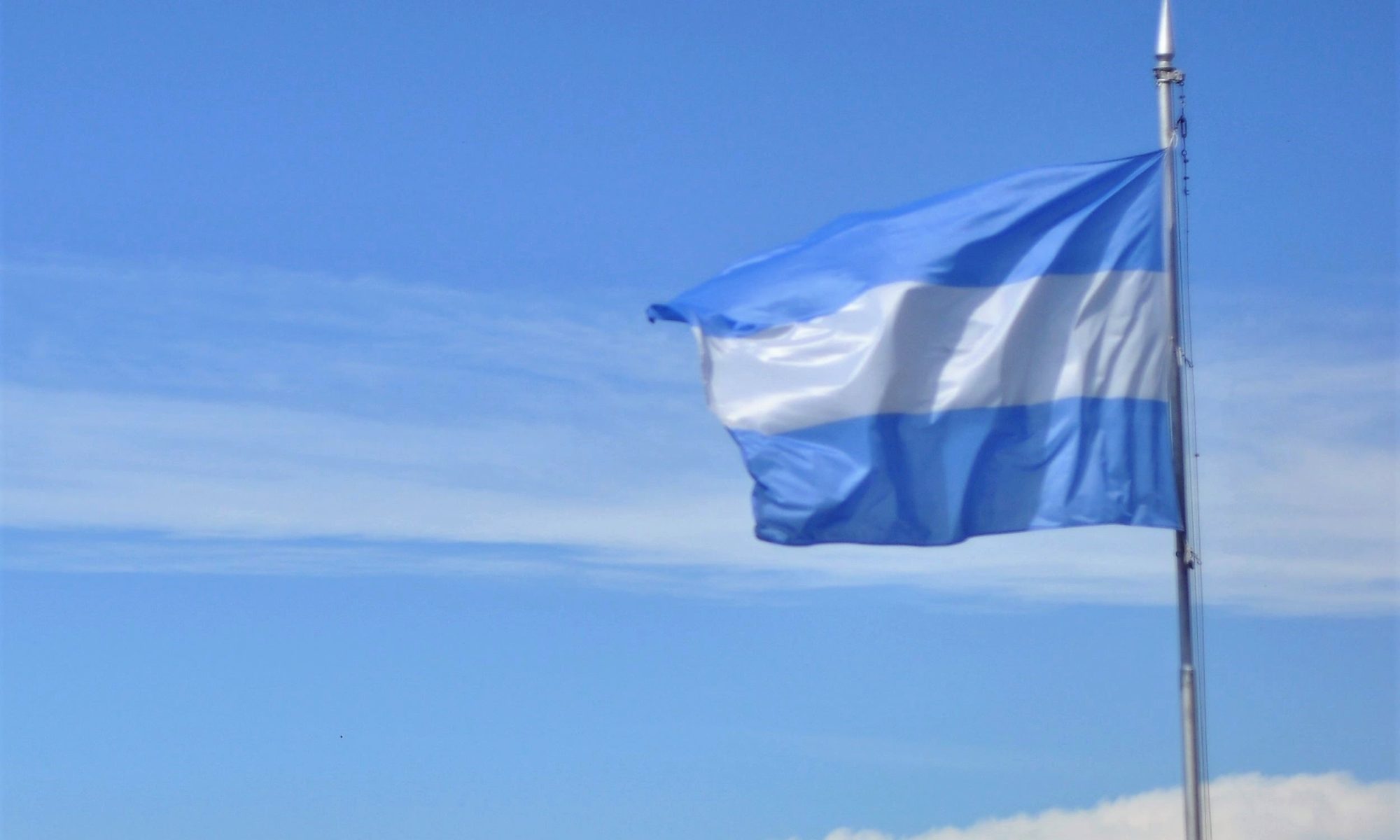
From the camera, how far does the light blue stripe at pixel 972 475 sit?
23703 millimetres

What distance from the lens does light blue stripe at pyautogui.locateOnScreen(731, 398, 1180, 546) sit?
23.7 meters

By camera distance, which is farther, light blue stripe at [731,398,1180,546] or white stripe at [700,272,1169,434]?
white stripe at [700,272,1169,434]

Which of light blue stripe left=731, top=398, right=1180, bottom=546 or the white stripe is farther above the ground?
the white stripe

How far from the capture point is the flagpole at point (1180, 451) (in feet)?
75.0

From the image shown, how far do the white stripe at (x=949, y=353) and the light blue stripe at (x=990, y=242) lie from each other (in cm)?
19

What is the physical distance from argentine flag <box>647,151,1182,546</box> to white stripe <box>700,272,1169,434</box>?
0.07 ft

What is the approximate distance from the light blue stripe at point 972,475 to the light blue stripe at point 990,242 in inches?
75.1

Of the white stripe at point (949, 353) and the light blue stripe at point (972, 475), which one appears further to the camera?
the white stripe at point (949, 353)

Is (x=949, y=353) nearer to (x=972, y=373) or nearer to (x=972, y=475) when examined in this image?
(x=972, y=373)

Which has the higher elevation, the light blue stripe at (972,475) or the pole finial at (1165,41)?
the pole finial at (1165,41)

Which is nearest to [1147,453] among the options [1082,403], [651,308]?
[1082,403]

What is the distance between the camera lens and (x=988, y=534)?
24.1m

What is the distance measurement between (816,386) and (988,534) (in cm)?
305

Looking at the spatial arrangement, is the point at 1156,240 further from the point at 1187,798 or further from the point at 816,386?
the point at 1187,798
